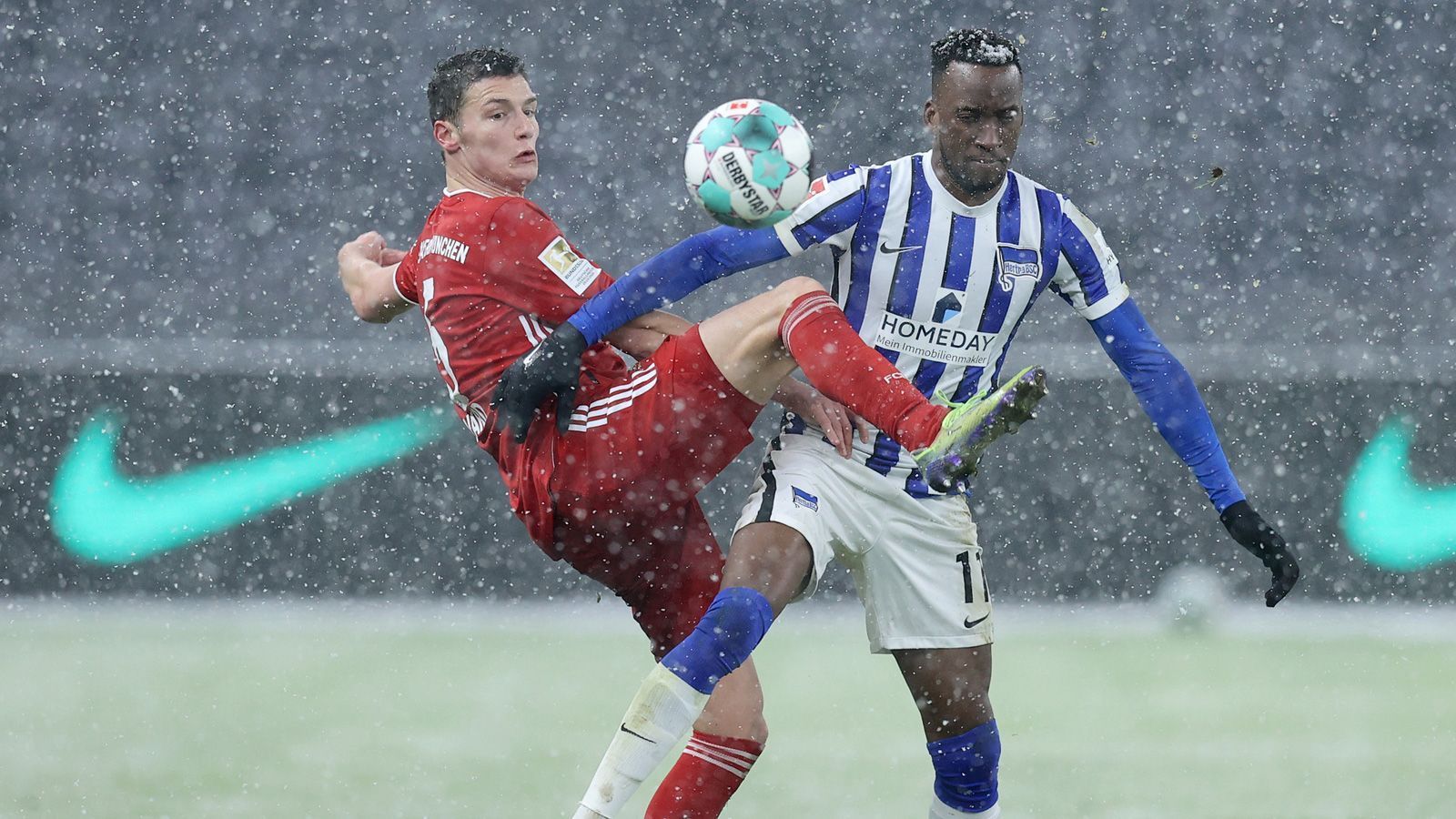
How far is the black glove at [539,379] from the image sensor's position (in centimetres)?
338

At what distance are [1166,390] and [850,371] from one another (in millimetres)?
814

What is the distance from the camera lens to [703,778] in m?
3.46

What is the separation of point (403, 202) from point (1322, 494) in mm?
4712

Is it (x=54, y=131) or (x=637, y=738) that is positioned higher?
(x=54, y=131)

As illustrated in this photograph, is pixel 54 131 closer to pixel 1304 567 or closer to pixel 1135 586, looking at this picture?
pixel 1135 586

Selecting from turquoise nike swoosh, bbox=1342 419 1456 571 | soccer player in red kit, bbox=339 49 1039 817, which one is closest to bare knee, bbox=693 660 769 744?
soccer player in red kit, bbox=339 49 1039 817

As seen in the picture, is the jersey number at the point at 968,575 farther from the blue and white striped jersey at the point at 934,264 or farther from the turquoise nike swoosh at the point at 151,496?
the turquoise nike swoosh at the point at 151,496

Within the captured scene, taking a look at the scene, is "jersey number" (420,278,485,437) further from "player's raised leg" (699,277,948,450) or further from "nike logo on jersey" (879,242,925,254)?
"nike logo on jersey" (879,242,925,254)

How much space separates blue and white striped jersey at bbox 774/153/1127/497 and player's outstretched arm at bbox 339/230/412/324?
99 centimetres

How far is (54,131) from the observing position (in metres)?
8.89

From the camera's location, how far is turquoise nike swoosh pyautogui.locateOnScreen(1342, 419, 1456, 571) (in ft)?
25.0

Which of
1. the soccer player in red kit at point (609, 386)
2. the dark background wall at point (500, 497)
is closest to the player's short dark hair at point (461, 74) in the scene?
the soccer player in red kit at point (609, 386)

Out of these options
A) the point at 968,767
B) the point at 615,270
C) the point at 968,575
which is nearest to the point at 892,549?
the point at 968,575

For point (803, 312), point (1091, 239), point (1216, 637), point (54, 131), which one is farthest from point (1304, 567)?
point (54, 131)
